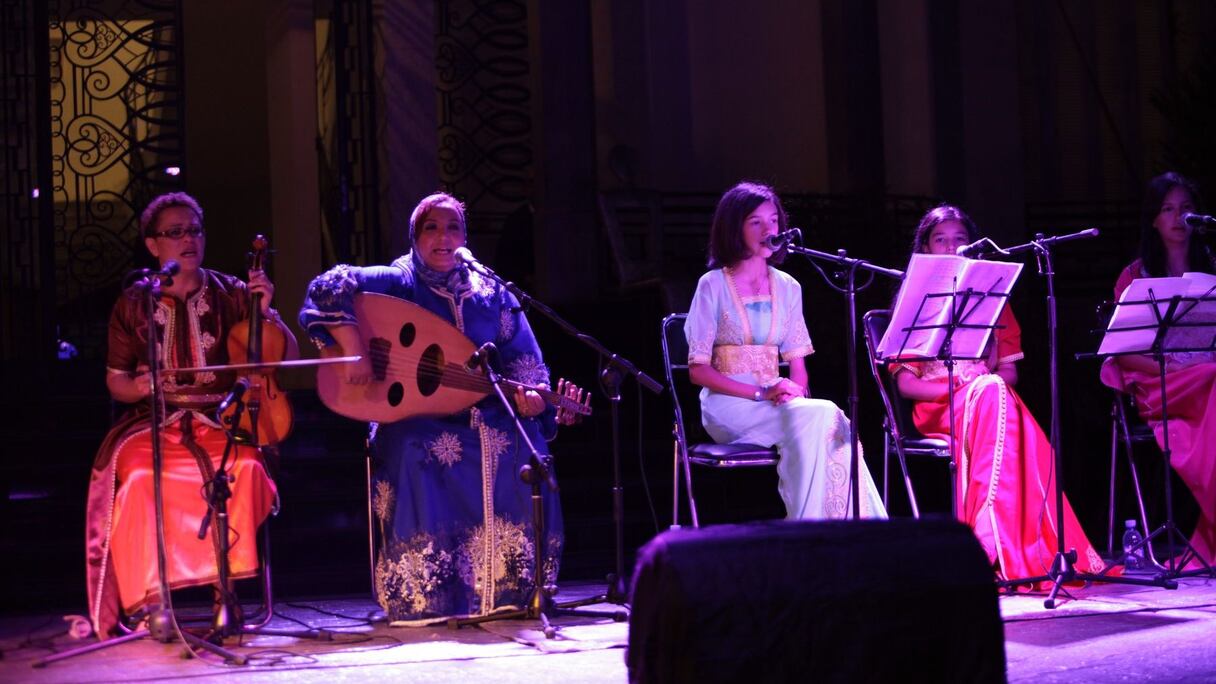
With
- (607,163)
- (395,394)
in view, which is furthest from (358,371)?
(607,163)

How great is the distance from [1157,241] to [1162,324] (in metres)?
0.83

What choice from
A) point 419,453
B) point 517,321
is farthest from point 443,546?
point 517,321

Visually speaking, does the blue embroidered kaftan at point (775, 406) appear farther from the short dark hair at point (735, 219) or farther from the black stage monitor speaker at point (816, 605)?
the black stage monitor speaker at point (816, 605)

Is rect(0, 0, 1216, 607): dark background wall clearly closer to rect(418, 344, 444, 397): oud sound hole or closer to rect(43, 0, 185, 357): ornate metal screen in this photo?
rect(43, 0, 185, 357): ornate metal screen

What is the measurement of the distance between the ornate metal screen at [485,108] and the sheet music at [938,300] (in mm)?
5653

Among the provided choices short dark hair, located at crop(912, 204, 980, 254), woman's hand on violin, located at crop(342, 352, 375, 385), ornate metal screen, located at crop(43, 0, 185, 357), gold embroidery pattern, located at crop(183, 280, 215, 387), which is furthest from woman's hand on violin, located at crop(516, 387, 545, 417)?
ornate metal screen, located at crop(43, 0, 185, 357)

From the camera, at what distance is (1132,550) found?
5.74 metres

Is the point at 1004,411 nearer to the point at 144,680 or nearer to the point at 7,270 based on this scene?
the point at 144,680

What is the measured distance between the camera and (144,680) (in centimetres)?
393

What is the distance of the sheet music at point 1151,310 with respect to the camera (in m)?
5.19

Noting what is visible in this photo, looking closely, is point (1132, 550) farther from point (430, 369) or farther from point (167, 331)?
point (167, 331)

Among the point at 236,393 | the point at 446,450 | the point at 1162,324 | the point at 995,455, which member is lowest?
the point at 995,455

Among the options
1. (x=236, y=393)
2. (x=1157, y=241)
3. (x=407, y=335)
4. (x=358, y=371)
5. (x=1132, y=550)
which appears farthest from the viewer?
(x=1157, y=241)

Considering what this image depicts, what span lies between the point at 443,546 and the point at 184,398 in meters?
0.96
